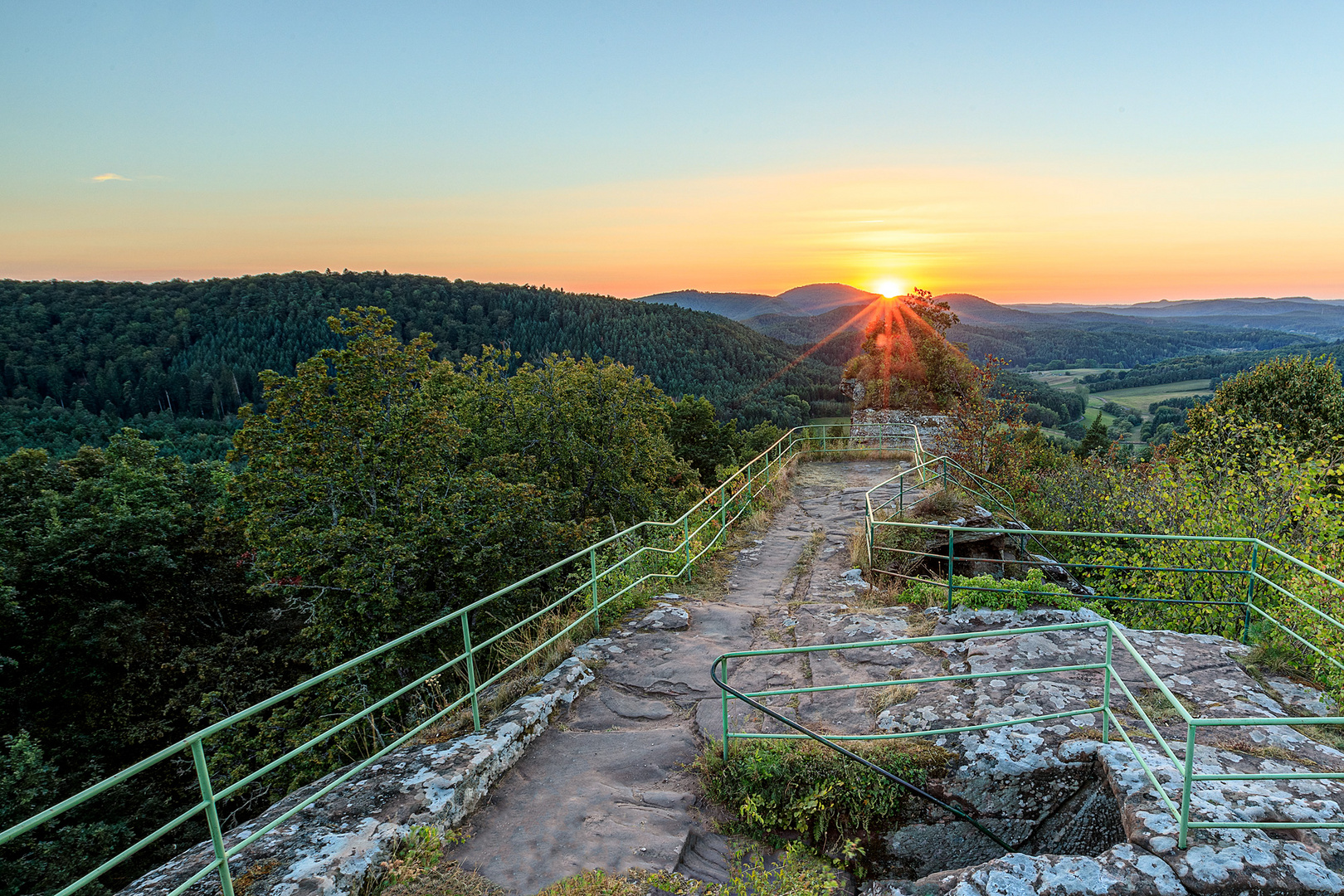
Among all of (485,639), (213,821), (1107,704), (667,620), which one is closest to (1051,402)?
(485,639)

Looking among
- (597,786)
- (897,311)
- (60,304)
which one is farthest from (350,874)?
(60,304)

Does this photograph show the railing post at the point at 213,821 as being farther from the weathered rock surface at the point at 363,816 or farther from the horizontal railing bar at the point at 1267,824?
the horizontal railing bar at the point at 1267,824

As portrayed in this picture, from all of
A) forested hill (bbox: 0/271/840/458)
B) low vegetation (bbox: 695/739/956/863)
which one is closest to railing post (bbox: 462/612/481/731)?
low vegetation (bbox: 695/739/956/863)

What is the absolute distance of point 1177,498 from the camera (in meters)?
10.3

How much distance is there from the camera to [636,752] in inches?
210

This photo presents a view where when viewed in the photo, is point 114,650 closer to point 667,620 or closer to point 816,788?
point 667,620

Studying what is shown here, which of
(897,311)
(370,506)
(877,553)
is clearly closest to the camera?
(877,553)

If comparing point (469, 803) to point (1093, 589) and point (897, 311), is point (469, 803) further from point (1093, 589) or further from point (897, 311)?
point (897, 311)

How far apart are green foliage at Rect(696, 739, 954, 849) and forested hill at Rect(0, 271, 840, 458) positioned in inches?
2878

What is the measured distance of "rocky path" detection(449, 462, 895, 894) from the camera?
414 cm

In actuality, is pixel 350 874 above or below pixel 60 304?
below

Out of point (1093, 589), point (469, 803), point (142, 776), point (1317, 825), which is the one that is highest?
point (1317, 825)

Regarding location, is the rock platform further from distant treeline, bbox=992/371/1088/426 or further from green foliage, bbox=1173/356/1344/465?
distant treeline, bbox=992/371/1088/426

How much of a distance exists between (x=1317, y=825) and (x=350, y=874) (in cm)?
521
